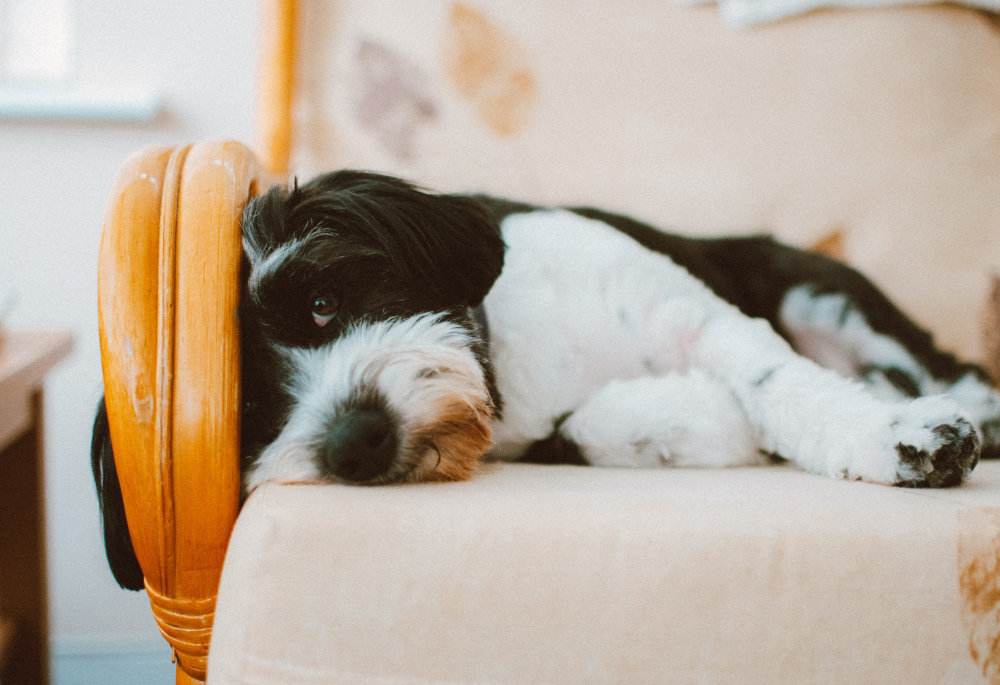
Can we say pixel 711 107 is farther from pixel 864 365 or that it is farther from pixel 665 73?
pixel 864 365

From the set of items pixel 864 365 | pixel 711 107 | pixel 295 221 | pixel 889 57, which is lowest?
pixel 864 365

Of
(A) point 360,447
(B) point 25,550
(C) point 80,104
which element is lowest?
(B) point 25,550

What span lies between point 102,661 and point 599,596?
2006 mm

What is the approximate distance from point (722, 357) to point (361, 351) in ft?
2.17

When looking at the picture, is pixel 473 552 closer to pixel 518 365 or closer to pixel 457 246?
pixel 457 246

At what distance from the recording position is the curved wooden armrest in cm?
72

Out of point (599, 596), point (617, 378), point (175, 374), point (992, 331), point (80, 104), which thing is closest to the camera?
point (599, 596)

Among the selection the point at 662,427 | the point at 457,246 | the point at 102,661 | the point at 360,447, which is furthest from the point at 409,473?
the point at 102,661

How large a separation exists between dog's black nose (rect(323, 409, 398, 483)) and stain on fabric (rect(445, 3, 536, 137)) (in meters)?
1.12

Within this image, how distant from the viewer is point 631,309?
132cm

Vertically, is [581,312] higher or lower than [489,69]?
lower

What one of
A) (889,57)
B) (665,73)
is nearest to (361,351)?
(665,73)

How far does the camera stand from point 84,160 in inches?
75.1

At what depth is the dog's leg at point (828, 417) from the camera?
33.2 inches
